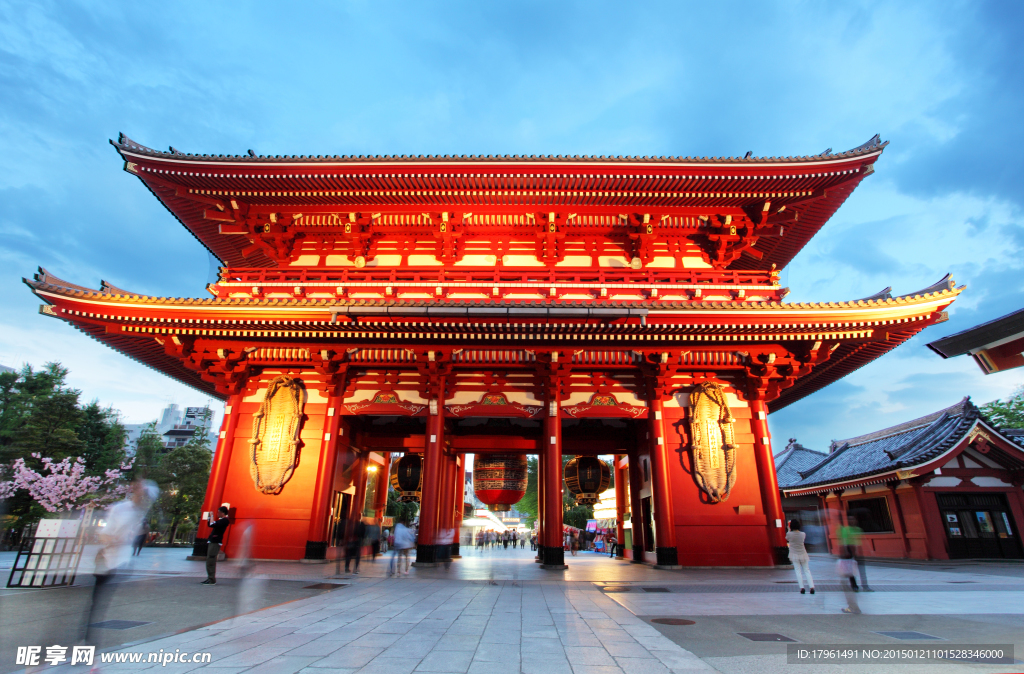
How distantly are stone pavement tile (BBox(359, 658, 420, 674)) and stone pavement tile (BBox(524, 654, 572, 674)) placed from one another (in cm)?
68

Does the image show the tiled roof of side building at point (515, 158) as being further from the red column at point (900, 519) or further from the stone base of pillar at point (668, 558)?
the red column at point (900, 519)

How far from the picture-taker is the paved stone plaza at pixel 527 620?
14.6 feet

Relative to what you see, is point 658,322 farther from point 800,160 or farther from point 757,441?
point 800,160

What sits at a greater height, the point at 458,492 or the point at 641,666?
the point at 458,492

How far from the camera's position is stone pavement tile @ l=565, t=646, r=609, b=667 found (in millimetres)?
4461

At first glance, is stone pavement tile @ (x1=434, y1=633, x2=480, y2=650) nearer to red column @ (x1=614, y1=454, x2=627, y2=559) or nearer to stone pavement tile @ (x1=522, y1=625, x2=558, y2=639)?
stone pavement tile @ (x1=522, y1=625, x2=558, y2=639)

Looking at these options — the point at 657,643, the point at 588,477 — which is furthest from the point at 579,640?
the point at 588,477

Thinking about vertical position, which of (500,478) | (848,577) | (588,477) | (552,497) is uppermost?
(588,477)

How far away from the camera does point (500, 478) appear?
15.8 metres

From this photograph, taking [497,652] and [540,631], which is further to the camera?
[540,631]

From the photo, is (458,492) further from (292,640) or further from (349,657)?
(349,657)

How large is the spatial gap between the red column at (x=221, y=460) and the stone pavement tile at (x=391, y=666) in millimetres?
10759

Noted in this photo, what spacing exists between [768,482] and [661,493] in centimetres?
293

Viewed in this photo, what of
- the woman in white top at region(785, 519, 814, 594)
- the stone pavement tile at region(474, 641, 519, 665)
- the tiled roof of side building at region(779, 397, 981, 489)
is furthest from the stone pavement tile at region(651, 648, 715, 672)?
the tiled roof of side building at region(779, 397, 981, 489)
